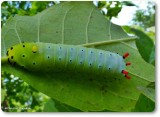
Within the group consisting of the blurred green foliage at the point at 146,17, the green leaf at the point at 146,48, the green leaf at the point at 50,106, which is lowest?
the green leaf at the point at 50,106

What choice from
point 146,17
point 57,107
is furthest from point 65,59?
point 146,17

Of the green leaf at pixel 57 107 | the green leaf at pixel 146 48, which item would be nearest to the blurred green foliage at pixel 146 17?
the green leaf at pixel 146 48

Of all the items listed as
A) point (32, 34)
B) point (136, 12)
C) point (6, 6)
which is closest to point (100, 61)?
point (32, 34)

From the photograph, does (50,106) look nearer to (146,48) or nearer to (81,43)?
(81,43)

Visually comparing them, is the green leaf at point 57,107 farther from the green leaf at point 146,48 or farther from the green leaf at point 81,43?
the green leaf at point 146,48

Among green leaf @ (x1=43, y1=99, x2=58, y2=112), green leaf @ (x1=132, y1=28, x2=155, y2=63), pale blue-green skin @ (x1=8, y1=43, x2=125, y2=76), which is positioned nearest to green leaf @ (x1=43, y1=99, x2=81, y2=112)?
green leaf @ (x1=43, y1=99, x2=58, y2=112)

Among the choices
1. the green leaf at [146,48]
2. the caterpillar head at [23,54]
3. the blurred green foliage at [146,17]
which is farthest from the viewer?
the blurred green foliage at [146,17]

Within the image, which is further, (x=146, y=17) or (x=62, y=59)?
(x=146, y=17)

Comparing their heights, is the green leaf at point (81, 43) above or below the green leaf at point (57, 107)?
above

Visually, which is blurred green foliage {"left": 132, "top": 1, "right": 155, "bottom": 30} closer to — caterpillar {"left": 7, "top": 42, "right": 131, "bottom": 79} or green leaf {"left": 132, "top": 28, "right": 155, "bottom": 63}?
green leaf {"left": 132, "top": 28, "right": 155, "bottom": 63}
